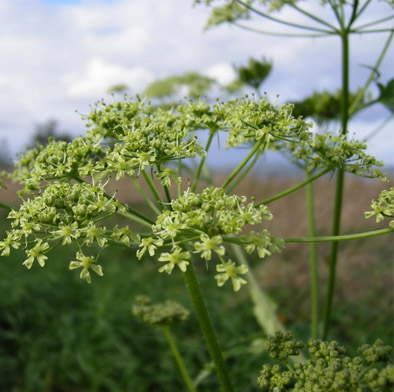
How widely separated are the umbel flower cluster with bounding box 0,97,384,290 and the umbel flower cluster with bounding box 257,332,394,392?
39 cm

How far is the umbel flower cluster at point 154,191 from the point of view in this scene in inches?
84.0

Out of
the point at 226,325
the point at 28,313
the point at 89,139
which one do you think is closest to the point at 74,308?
the point at 28,313

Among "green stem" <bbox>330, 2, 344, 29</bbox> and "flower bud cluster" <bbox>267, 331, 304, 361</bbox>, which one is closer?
"flower bud cluster" <bbox>267, 331, 304, 361</bbox>

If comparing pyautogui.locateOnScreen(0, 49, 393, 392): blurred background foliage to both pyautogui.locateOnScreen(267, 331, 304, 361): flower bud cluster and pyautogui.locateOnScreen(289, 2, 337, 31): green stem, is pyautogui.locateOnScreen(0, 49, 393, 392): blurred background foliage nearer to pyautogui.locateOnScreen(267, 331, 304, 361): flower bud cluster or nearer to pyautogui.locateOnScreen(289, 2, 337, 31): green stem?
pyautogui.locateOnScreen(289, 2, 337, 31): green stem

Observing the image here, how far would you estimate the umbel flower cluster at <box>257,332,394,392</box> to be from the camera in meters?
1.86

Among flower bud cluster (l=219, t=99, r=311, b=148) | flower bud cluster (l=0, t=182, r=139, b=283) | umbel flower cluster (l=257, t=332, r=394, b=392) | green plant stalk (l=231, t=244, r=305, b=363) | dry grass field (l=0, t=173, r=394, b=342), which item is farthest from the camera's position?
dry grass field (l=0, t=173, r=394, b=342)

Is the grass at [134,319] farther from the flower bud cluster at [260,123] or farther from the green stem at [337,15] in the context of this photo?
the green stem at [337,15]

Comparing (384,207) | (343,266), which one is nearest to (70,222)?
(384,207)

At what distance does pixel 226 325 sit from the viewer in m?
7.26

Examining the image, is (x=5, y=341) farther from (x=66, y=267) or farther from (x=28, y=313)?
(x=66, y=267)

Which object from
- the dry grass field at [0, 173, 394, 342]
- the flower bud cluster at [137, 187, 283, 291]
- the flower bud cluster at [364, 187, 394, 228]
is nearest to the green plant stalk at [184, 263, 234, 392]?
the flower bud cluster at [137, 187, 283, 291]

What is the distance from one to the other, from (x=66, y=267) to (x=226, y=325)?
11.7ft

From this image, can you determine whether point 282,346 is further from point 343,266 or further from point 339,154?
point 343,266

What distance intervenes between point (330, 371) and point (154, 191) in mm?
1152
